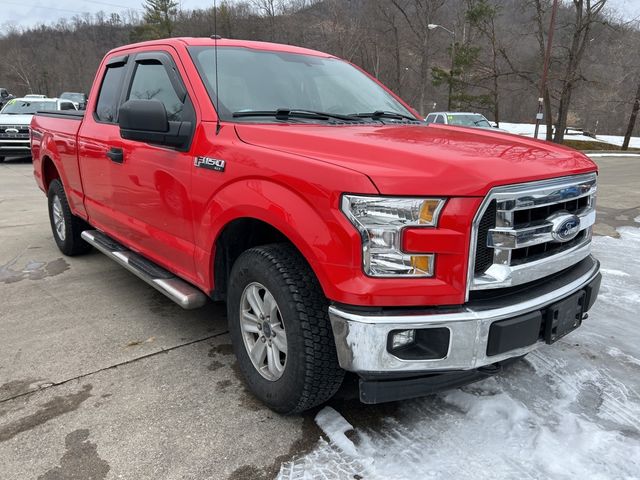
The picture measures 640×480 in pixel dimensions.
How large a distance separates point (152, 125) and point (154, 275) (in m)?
1.08

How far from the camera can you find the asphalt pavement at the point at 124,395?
229 cm

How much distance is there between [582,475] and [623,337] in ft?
5.65

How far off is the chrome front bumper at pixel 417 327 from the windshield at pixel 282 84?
1.43m

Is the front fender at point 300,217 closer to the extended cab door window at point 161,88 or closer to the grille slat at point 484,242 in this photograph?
the grille slat at point 484,242

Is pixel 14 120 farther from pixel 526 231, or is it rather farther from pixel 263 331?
pixel 526 231

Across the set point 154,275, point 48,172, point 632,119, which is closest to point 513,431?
point 154,275

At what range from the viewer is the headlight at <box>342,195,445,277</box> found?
2.00 m

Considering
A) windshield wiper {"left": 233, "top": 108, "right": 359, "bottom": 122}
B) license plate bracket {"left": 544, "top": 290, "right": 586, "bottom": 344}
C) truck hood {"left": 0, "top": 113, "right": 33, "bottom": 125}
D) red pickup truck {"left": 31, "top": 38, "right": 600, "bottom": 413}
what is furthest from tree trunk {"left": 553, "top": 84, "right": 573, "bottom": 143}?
license plate bracket {"left": 544, "top": 290, "right": 586, "bottom": 344}

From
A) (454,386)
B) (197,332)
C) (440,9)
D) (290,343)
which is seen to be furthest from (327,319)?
(440,9)

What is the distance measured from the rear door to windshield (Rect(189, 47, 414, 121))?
0.21 meters

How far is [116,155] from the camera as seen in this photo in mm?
3613

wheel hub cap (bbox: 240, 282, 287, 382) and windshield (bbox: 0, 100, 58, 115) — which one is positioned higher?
windshield (bbox: 0, 100, 58, 115)

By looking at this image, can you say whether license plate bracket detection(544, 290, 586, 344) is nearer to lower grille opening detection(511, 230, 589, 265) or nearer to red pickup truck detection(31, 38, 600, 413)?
red pickup truck detection(31, 38, 600, 413)

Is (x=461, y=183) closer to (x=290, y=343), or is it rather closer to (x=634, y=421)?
(x=290, y=343)
